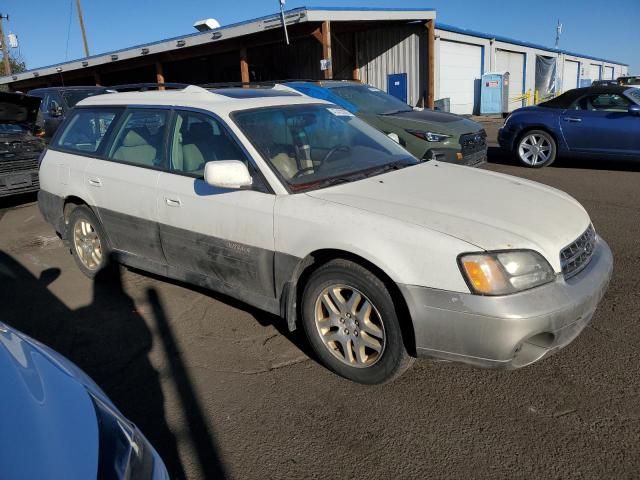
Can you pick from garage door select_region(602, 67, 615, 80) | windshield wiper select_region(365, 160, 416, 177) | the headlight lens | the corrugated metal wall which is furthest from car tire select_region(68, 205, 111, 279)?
garage door select_region(602, 67, 615, 80)

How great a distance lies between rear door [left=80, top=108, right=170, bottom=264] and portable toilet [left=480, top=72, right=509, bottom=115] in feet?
71.9

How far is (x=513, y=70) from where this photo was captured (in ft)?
90.2

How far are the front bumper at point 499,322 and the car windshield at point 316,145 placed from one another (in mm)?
1115

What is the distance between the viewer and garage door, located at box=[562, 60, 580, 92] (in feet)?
115

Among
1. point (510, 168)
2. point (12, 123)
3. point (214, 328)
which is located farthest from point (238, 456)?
point (510, 168)

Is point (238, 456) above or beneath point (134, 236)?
beneath

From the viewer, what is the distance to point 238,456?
2.44m

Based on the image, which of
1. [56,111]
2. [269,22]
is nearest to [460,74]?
[269,22]

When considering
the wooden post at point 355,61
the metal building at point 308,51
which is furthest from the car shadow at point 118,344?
the wooden post at point 355,61

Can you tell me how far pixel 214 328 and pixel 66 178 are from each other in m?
2.16

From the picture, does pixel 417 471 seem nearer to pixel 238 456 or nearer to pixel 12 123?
pixel 238 456

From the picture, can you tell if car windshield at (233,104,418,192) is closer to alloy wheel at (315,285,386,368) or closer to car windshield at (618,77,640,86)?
alloy wheel at (315,285,386,368)

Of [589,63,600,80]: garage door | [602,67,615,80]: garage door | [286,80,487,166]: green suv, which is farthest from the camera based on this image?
[602,67,615,80]: garage door

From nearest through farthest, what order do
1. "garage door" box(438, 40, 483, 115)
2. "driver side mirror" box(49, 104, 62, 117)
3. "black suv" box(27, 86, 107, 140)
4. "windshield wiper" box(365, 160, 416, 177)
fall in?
"windshield wiper" box(365, 160, 416, 177) → "driver side mirror" box(49, 104, 62, 117) → "black suv" box(27, 86, 107, 140) → "garage door" box(438, 40, 483, 115)
